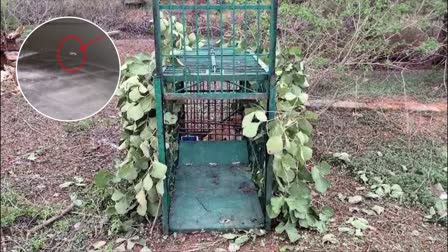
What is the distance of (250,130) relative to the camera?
1846 mm

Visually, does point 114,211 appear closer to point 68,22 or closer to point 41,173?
point 41,173

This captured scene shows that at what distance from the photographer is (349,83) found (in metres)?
3.76

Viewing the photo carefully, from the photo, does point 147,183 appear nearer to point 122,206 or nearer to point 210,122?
point 122,206

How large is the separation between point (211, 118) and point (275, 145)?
1.35 meters

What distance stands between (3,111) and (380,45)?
3.11 meters

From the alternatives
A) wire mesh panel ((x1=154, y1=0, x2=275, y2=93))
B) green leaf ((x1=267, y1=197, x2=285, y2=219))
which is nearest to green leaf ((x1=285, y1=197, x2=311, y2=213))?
green leaf ((x1=267, y1=197, x2=285, y2=219))

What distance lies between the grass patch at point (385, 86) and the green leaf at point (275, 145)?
1823mm

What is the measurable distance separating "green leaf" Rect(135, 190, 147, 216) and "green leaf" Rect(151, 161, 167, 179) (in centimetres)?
12

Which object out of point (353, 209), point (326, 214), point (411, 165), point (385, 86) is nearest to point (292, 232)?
point (326, 214)

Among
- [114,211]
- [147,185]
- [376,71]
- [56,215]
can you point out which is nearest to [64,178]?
[56,215]

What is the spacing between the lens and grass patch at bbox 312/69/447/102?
3725mm

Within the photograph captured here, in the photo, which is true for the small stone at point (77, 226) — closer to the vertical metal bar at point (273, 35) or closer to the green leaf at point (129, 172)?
the green leaf at point (129, 172)

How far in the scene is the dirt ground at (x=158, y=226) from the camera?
2.04 metres

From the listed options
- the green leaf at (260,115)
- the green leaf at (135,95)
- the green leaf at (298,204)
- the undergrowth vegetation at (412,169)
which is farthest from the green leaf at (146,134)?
the undergrowth vegetation at (412,169)
